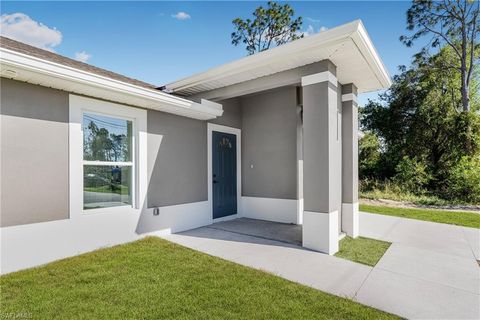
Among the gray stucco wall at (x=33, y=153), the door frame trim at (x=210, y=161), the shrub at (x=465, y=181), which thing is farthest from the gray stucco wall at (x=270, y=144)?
the shrub at (x=465, y=181)

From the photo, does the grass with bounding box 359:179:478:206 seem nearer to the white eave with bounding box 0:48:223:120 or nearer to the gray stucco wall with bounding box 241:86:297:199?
the gray stucco wall with bounding box 241:86:297:199

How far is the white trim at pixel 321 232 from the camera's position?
4531 millimetres

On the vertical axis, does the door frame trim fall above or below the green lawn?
above

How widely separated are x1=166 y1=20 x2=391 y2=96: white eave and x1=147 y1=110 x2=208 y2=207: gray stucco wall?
3.49 ft

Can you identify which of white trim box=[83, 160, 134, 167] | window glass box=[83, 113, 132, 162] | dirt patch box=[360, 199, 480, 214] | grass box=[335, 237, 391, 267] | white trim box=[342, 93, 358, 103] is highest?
white trim box=[342, 93, 358, 103]

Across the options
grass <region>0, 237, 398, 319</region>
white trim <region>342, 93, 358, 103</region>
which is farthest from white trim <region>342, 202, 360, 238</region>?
grass <region>0, 237, 398, 319</region>

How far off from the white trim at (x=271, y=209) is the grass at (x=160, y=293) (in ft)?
10.9

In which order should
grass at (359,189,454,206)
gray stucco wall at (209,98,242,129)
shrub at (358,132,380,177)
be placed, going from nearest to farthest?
1. gray stucco wall at (209,98,242,129)
2. grass at (359,189,454,206)
3. shrub at (358,132,380,177)

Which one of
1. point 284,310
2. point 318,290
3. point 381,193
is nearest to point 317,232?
point 318,290

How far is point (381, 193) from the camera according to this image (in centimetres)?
1195

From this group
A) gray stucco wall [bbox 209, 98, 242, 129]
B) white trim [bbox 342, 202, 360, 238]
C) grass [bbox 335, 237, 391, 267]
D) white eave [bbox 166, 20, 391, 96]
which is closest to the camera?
white eave [bbox 166, 20, 391, 96]

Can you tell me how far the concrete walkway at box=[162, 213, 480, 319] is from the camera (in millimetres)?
3043

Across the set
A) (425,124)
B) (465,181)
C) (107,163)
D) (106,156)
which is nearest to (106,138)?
(106,156)

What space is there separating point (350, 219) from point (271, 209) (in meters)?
2.28
